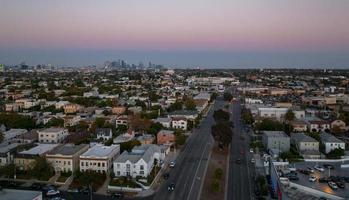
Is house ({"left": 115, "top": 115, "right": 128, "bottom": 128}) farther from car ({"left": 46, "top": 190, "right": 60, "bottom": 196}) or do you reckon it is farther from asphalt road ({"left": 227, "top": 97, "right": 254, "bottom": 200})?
car ({"left": 46, "top": 190, "right": 60, "bottom": 196})

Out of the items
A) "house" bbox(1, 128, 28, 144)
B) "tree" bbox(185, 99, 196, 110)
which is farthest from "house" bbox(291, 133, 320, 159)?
"house" bbox(1, 128, 28, 144)

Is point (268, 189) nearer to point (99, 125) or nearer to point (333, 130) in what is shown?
point (333, 130)

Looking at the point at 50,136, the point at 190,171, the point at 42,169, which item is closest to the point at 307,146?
the point at 190,171

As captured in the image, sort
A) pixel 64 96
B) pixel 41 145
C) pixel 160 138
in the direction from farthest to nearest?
pixel 64 96, pixel 160 138, pixel 41 145

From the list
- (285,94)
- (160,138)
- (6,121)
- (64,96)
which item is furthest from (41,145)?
(285,94)

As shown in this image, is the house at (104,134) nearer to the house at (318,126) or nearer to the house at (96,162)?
the house at (96,162)

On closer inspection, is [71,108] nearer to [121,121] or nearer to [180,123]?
[121,121]
